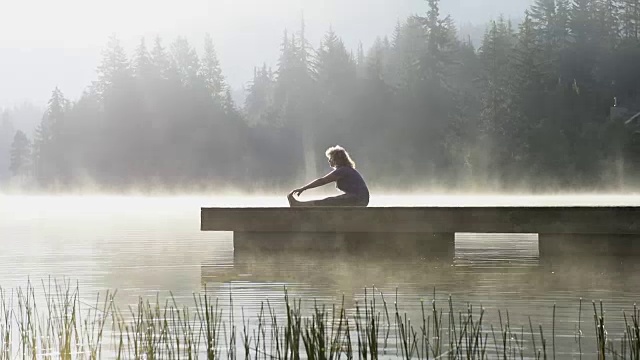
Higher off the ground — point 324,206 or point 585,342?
point 324,206

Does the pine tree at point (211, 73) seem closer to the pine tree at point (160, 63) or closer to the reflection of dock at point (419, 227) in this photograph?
the pine tree at point (160, 63)

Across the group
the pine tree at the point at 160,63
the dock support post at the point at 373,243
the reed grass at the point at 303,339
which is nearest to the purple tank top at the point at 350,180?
the dock support post at the point at 373,243

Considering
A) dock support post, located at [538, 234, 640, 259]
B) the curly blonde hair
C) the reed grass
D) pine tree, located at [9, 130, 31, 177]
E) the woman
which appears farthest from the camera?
pine tree, located at [9, 130, 31, 177]

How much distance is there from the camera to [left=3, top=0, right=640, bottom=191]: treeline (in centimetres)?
7494

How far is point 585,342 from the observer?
6828mm

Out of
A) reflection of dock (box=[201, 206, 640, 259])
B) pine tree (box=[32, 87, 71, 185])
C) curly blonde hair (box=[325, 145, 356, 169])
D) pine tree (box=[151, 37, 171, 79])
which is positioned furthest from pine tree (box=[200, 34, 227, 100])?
reflection of dock (box=[201, 206, 640, 259])

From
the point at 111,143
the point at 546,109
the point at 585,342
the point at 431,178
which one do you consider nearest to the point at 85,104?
the point at 111,143

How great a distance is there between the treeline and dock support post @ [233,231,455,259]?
58249 millimetres

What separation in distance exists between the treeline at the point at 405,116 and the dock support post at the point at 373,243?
5825 cm

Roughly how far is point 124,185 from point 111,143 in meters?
A: 3.65

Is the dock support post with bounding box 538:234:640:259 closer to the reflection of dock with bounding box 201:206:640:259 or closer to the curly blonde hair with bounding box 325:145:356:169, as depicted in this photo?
the reflection of dock with bounding box 201:206:640:259

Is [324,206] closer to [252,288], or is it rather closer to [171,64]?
[252,288]

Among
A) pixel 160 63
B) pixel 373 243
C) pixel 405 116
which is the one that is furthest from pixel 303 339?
pixel 160 63

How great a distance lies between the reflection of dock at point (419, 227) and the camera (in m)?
13.3
